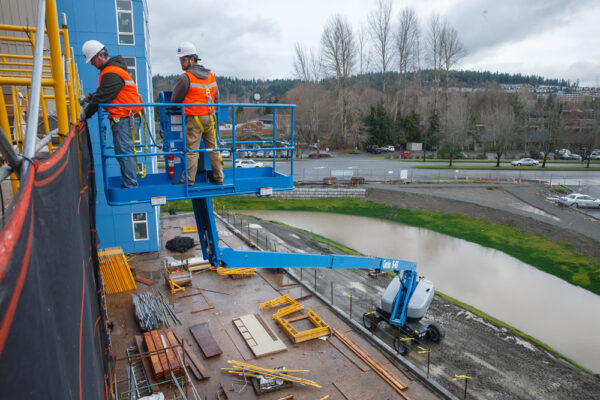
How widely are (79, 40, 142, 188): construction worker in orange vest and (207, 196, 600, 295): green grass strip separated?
21.5 meters

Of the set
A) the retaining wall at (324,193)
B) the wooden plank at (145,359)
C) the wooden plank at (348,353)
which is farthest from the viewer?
the retaining wall at (324,193)

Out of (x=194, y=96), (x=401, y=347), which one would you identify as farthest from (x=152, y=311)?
(x=194, y=96)

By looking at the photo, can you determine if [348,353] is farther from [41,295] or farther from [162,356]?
[41,295]

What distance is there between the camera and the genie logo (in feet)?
34.9

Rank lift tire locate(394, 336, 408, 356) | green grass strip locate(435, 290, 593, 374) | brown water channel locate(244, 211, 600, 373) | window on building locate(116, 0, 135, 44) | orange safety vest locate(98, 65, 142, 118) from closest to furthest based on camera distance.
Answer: orange safety vest locate(98, 65, 142, 118) < lift tire locate(394, 336, 408, 356) < green grass strip locate(435, 290, 593, 374) < brown water channel locate(244, 211, 600, 373) < window on building locate(116, 0, 135, 44)

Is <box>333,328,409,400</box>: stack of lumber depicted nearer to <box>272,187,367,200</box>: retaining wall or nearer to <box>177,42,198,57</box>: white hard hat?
<box>177,42,198,57</box>: white hard hat

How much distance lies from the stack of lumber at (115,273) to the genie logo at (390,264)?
8729 mm

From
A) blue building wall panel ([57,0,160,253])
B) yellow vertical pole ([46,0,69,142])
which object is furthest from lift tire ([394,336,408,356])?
blue building wall panel ([57,0,160,253])

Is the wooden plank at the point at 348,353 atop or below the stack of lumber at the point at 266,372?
below

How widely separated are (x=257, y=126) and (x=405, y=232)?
43.4 metres

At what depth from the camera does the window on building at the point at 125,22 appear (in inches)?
638

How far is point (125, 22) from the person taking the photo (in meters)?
16.3

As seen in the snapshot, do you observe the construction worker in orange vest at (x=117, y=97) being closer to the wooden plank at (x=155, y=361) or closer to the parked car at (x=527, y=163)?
the wooden plank at (x=155, y=361)

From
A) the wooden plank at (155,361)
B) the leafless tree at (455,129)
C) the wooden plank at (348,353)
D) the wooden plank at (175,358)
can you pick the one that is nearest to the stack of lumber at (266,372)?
the wooden plank at (175,358)
